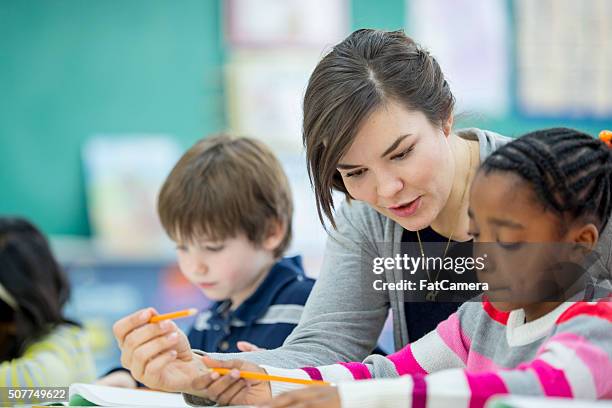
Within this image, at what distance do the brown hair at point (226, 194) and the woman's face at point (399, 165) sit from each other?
1.57ft

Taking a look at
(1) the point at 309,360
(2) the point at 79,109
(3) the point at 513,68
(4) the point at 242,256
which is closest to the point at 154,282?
(2) the point at 79,109

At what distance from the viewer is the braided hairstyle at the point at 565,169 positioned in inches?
34.8

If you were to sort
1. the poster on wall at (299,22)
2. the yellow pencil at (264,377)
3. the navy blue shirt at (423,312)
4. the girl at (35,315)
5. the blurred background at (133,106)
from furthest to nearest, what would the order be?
the poster on wall at (299,22), the blurred background at (133,106), the girl at (35,315), the navy blue shirt at (423,312), the yellow pencil at (264,377)

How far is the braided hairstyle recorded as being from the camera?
88cm

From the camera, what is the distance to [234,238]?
1.67 meters

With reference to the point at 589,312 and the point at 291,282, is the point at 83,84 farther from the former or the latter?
the point at 589,312

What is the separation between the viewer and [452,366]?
1048 millimetres

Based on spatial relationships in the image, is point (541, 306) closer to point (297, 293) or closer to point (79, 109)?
point (297, 293)

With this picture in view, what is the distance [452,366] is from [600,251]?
220 mm

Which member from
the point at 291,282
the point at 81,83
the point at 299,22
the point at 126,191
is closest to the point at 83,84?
the point at 81,83

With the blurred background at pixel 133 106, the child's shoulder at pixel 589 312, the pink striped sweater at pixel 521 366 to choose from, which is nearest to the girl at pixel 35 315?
the pink striped sweater at pixel 521 366

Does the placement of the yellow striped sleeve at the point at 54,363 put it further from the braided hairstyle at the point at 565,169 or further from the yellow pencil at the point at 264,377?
the braided hairstyle at the point at 565,169

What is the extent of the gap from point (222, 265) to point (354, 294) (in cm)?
36

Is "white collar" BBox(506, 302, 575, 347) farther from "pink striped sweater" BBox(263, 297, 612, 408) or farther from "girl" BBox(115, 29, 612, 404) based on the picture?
"girl" BBox(115, 29, 612, 404)
